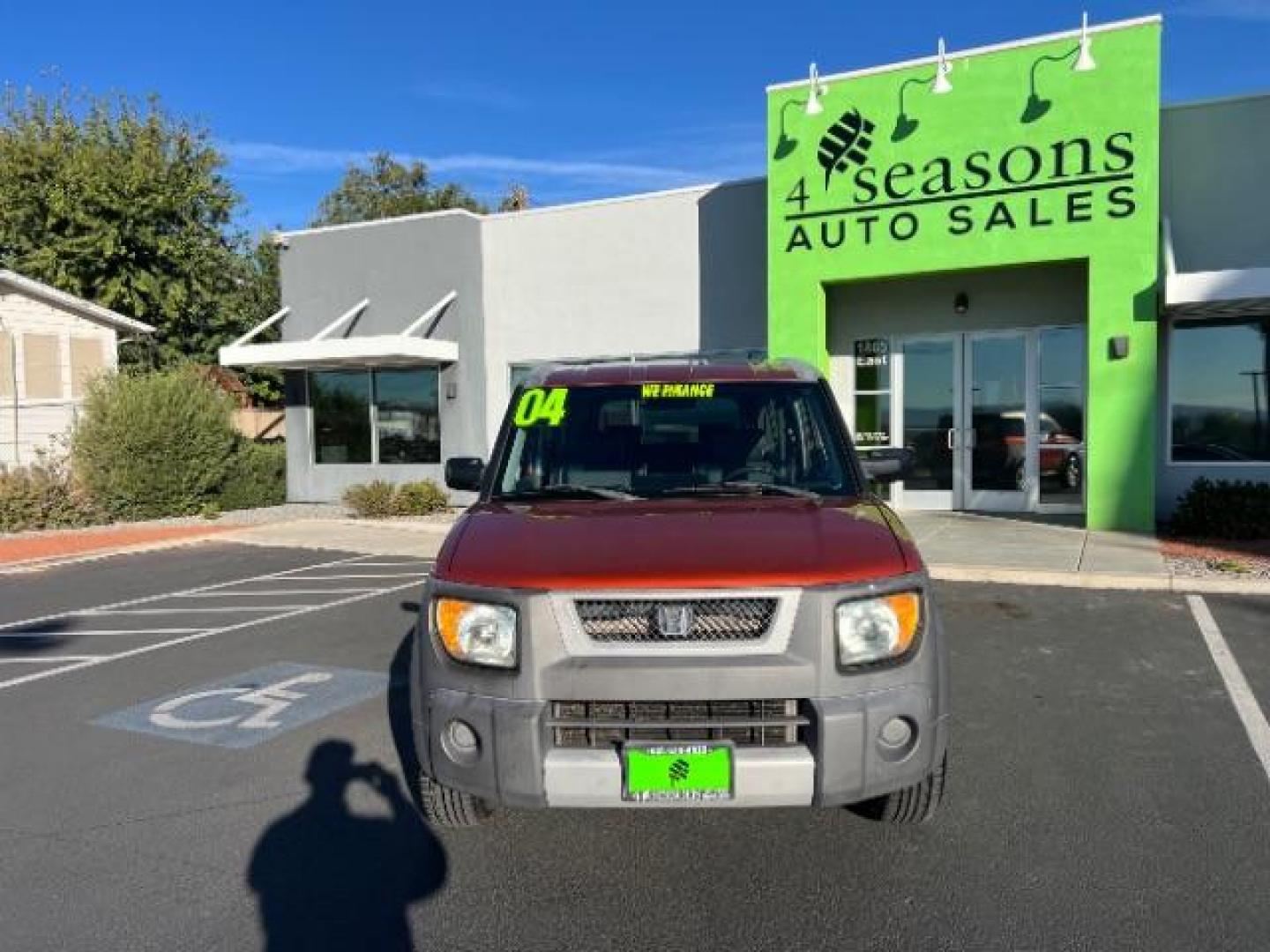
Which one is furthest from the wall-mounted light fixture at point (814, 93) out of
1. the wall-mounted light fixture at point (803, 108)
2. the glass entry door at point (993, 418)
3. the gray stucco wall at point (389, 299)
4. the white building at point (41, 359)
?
the white building at point (41, 359)

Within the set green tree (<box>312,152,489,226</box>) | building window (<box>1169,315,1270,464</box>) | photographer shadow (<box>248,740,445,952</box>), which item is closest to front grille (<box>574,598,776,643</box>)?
photographer shadow (<box>248,740,445,952</box>)

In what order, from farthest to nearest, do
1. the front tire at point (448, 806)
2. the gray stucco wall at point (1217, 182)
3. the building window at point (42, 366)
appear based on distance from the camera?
1. the building window at point (42, 366)
2. the gray stucco wall at point (1217, 182)
3. the front tire at point (448, 806)

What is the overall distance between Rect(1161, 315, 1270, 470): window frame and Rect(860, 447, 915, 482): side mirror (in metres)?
9.38

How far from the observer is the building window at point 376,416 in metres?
17.7

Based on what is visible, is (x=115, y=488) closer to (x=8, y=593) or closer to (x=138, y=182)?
(x=8, y=593)

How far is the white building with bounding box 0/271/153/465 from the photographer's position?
683 inches

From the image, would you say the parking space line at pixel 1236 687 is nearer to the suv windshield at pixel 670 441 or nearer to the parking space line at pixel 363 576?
the suv windshield at pixel 670 441

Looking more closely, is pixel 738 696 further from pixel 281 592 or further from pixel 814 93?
pixel 814 93

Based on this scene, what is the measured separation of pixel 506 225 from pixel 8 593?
971cm

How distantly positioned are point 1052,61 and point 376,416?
12.4 meters

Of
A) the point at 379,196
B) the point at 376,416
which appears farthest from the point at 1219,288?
the point at 379,196

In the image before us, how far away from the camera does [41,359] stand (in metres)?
18.1

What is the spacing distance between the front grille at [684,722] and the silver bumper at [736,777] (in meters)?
0.06

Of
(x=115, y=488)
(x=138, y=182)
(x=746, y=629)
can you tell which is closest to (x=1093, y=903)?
(x=746, y=629)
